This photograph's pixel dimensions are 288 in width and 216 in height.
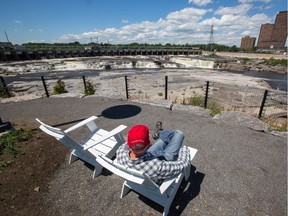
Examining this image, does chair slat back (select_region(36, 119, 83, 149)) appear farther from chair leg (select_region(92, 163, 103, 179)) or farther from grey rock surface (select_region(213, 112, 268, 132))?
grey rock surface (select_region(213, 112, 268, 132))

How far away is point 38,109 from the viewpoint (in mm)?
6207

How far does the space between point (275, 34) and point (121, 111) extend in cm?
14448

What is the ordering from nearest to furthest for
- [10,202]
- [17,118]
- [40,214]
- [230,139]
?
[40,214]
[10,202]
[230,139]
[17,118]

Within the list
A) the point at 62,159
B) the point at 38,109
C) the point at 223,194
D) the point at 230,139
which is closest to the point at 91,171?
the point at 62,159

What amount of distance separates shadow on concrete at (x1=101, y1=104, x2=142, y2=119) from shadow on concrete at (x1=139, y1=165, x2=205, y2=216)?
3.03 meters

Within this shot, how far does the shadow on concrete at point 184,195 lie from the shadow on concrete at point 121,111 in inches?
119

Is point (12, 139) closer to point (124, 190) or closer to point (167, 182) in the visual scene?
point (124, 190)

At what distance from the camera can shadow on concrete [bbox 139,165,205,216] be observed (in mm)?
2352

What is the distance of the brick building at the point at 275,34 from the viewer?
10075cm

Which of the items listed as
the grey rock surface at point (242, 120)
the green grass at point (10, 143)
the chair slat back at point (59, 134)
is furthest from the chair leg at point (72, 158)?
the grey rock surface at point (242, 120)

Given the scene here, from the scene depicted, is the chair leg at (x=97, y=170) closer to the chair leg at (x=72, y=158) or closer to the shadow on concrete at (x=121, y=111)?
the chair leg at (x=72, y=158)

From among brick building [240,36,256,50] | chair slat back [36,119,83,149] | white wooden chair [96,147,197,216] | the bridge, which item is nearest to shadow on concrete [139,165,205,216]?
white wooden chair [96,147,197,216]

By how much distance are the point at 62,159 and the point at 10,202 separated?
1.02 meters

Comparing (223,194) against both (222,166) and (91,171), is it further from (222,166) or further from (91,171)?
(91,171)
